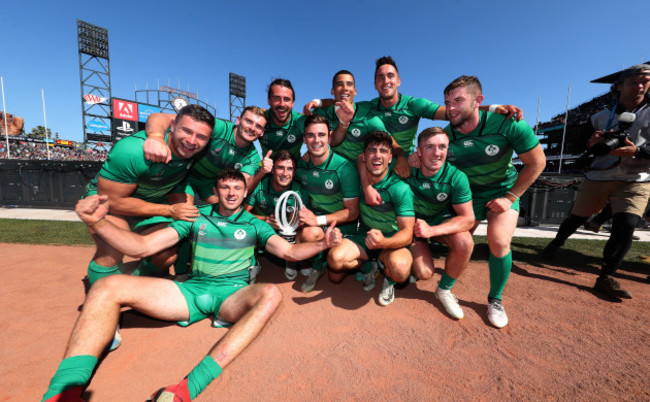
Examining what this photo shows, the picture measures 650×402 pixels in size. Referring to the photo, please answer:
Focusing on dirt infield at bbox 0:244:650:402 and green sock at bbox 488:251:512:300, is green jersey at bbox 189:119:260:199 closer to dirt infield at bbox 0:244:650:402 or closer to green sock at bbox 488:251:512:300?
dirt infield at bbox 0:244:650:402

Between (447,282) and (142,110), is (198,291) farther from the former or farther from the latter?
(142,110)

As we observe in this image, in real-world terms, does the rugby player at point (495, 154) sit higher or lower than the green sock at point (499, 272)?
higher

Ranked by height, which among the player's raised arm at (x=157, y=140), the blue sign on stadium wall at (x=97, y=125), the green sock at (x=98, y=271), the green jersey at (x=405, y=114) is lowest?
the green sock at (x=98, y=271)

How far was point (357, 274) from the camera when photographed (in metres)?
3.66

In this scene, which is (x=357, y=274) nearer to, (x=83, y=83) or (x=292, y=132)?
(x=292, y=132)

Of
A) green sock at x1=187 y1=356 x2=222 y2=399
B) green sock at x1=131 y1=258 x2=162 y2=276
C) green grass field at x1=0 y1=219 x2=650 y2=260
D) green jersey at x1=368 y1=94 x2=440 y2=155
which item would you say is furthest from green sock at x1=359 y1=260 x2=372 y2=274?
green sock at x1=131 y1=258 x2=162 y2=276

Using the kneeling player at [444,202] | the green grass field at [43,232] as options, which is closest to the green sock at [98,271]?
the kneeling player at [444,202]

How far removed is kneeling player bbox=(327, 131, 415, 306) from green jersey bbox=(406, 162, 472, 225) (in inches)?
7.4

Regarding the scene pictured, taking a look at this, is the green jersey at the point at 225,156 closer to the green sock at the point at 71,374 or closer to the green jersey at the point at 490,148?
the green sock at the point at 71,374

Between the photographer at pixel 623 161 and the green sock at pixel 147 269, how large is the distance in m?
5.43

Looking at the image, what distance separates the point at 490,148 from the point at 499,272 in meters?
1.30

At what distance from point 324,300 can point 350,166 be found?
1.59 metres

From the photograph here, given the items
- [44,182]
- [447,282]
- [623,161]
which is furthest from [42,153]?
[623,161]

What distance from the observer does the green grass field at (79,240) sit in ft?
17.7
